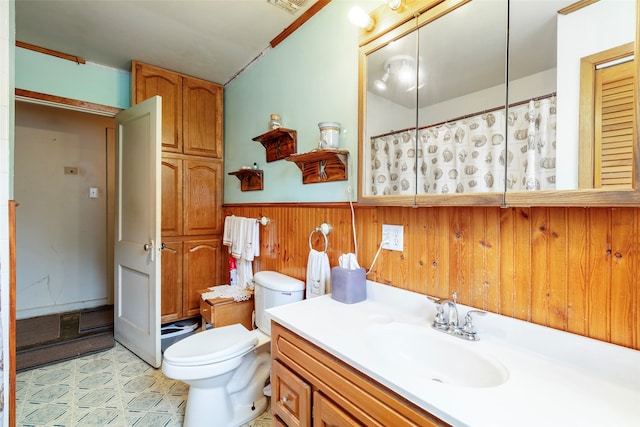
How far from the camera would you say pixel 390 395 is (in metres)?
0.74

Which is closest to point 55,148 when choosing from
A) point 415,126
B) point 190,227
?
point 190,227

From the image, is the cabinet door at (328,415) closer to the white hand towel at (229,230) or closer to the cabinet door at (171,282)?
the white hand towel at (229,230)

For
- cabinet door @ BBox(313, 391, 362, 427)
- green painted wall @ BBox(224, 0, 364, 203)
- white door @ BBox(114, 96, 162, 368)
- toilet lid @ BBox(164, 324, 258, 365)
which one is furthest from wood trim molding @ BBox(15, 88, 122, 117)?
cabinet door @ BBox(313, 391, 362, 427)

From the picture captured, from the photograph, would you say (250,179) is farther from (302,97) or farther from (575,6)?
(575,6)

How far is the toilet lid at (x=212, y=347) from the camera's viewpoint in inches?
53.4

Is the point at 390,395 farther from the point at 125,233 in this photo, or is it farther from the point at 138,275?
the point at 125,233

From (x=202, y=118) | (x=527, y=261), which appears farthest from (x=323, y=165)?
(x=202, y=118)

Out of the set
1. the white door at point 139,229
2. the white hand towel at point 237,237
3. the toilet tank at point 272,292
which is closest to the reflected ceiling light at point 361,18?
the toilet tank at point 272,292

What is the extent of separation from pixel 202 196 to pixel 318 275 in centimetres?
169

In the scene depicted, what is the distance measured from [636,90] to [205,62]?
261 cm

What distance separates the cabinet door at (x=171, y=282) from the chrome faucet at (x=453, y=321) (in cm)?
224

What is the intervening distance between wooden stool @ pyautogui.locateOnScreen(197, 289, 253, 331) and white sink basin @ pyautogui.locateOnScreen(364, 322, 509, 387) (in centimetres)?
134

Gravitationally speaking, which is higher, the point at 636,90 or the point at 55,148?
the point at 55,148

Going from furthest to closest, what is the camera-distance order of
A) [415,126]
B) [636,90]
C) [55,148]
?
[55,148], [415,126], [636,90]
